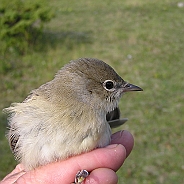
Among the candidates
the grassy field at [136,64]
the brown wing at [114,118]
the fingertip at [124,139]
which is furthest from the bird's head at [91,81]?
the grassy field at [136,64]

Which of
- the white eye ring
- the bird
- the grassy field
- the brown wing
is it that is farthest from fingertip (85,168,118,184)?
the grassy field

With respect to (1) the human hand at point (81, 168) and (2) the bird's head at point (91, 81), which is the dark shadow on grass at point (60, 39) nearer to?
(2) the bird's head at point (91, 81)

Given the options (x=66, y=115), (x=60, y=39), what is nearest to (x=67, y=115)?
(x=66, y=115)

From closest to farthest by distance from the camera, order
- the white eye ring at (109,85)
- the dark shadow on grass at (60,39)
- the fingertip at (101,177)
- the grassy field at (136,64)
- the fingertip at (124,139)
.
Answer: the fingertip at (101,177), the white eye ring at (109,85), the fingertip at (124,139), the grassy field at (136,64), the dark shadow on grass at (60,39)

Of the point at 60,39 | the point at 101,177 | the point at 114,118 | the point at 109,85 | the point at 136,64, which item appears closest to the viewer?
the point at 101,177

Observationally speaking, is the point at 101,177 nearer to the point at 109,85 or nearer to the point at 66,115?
the point at 66,115

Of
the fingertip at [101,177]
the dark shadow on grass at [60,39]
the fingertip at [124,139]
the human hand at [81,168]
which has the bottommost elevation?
the fingertip at [101,177]
